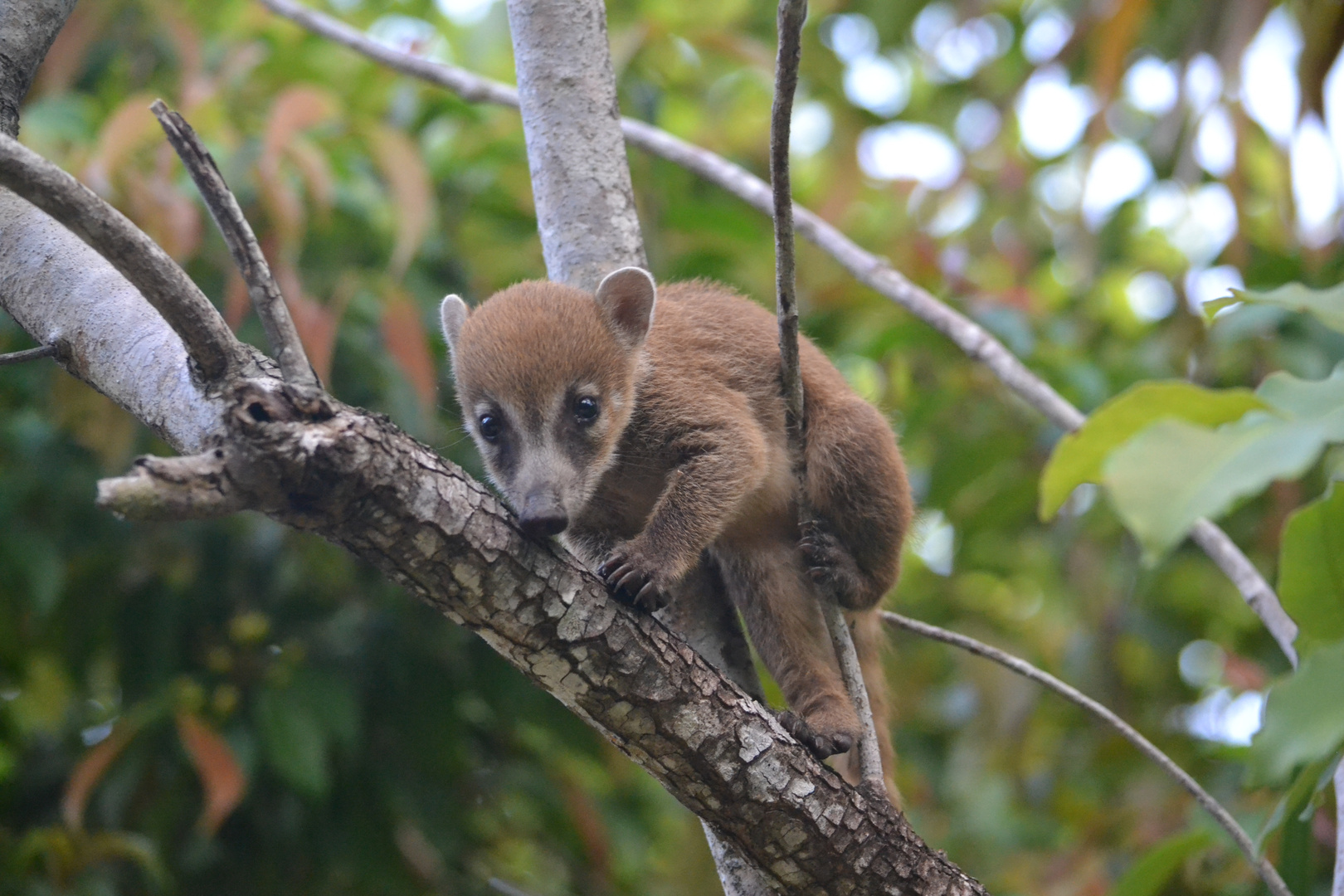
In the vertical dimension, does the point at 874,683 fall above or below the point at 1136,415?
below

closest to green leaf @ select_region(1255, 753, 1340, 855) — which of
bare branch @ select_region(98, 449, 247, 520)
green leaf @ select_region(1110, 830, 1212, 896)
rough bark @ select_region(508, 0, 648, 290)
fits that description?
green leaf @ select_region(1110, 830, 1212, 896)

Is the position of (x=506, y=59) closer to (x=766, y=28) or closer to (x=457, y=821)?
(x=766, y=28)

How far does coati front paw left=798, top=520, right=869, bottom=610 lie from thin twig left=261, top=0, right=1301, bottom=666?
878 mm

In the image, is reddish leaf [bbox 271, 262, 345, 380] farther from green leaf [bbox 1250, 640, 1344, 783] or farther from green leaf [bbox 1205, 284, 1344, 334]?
green leaf [bbox 1250, 640, 1344, 783]

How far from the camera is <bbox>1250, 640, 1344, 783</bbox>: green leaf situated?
65.6 inches

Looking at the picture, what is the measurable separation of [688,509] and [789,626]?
0.60m

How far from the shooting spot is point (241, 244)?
7.46 feet

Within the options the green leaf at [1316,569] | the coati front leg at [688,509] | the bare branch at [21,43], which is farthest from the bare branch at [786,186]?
the bare branch at [21,43]

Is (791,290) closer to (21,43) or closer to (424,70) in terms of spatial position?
(21,43)

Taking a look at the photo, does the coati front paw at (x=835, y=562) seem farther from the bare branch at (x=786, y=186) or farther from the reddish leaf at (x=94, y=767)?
the reddish leaf at (x=94, y=767)

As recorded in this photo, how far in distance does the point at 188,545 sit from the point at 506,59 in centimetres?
419

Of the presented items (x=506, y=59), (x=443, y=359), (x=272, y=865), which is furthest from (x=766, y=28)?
(x=272, y=865)

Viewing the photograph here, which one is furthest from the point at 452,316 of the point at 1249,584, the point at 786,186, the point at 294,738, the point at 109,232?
the point at 1249,584

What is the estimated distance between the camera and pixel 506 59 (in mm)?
7738
